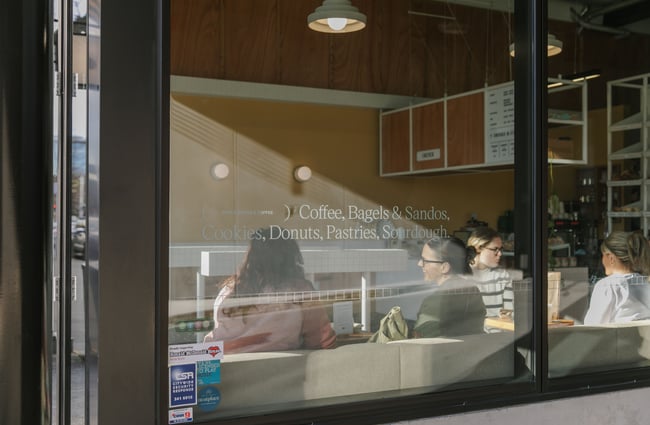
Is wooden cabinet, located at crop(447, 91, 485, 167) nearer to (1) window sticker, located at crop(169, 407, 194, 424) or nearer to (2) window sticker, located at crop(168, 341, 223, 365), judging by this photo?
(2) window sticker, located at crop(168, 341, 223, 365)

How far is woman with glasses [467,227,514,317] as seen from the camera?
2676mm

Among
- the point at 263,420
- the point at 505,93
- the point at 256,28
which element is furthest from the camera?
the point at 256,28

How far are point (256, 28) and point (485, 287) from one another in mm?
1905

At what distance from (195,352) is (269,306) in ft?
1.15

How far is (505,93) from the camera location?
10.1ft

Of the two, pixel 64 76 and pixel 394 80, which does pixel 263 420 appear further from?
pixel 394 80

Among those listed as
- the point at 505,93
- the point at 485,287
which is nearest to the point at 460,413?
the point at 485,287

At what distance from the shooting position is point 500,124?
3.30 m

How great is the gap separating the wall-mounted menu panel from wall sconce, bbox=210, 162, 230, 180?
4.65 feet

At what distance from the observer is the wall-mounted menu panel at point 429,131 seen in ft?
14.1

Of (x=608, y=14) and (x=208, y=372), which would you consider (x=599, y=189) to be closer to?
(x=608, y=14)

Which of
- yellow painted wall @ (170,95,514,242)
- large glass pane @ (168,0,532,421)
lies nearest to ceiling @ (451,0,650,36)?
large glass pane @ (168,0,532,421)

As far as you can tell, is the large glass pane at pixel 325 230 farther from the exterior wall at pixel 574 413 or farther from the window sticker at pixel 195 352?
the exterior wall at pixel 574 413

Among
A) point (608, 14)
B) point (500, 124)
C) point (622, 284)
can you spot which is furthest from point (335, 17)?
point (622, 284)
